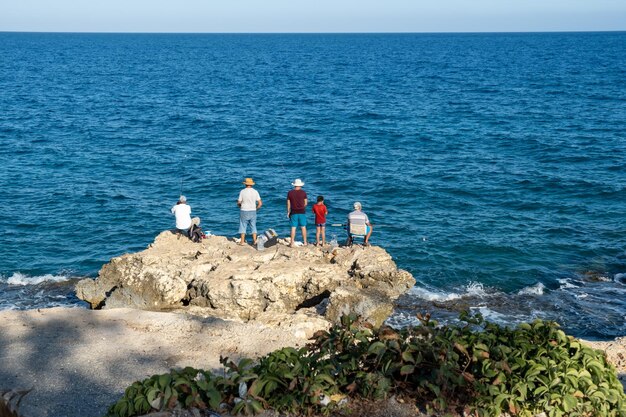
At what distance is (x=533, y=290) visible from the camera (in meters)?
18.5

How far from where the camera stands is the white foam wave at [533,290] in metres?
18.4

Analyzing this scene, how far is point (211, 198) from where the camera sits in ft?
88.5

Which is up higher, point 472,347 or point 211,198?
point 472,347

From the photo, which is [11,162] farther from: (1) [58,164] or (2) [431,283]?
(2) [431,283]

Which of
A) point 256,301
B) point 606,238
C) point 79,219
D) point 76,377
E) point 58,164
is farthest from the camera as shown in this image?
point 58,164

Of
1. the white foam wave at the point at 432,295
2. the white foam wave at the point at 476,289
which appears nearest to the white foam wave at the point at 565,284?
the white foam wave at the point at 476,289

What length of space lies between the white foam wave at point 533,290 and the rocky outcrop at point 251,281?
3.72 metres

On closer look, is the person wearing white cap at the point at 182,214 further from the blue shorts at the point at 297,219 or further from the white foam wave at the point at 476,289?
the white foam wave at the point at 476,289

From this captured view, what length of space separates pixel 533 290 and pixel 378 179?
465 inches

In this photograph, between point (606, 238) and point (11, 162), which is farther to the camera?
point (11, 162)

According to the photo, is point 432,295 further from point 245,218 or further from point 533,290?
point 245,218

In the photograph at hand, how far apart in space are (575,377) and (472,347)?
1176 mm

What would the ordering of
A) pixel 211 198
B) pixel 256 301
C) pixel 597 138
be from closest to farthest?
pixel 256 301 < pixel 211 198 < pixel 597 138

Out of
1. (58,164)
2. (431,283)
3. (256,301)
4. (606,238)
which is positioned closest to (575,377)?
(256,301)
